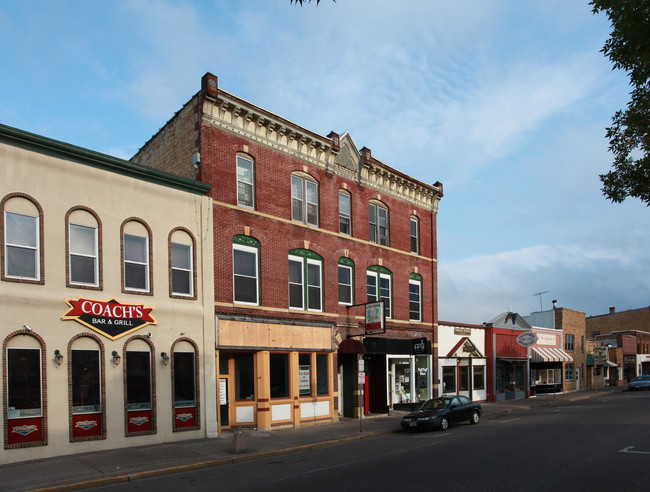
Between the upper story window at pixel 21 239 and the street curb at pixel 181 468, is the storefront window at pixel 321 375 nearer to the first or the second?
the street curb at pixel 181 468

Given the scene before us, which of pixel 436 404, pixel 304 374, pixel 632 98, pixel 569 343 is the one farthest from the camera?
pixel 569 343

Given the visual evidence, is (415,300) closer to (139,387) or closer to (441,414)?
(441,414)

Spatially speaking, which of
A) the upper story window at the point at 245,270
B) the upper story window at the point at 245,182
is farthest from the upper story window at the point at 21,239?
the upper story window at the point at 245,182

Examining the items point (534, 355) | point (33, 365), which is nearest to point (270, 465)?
point (33, 365)

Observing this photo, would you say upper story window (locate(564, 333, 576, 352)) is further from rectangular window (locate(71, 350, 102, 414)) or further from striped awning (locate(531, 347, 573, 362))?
rectangular window (locate(71, 350, 102, 414))

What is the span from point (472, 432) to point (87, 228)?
14381 mm

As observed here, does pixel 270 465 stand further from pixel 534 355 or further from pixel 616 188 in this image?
pixel 534 355

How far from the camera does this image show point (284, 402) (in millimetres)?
21484

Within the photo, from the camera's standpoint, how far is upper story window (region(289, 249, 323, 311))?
2294cm

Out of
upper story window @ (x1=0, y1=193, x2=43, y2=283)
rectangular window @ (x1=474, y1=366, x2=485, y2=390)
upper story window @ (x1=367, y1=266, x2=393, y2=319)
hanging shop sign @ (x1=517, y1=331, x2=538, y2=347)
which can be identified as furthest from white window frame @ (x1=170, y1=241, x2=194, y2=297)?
hanging shop sign @ (x1=517, y1=331, x2=538, y2=347)

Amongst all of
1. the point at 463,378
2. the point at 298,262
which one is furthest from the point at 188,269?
the point at 463,378

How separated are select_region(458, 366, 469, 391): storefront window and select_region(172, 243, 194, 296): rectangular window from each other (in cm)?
2001

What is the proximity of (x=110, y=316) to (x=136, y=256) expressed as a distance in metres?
2.12

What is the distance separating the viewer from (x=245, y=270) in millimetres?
21047
